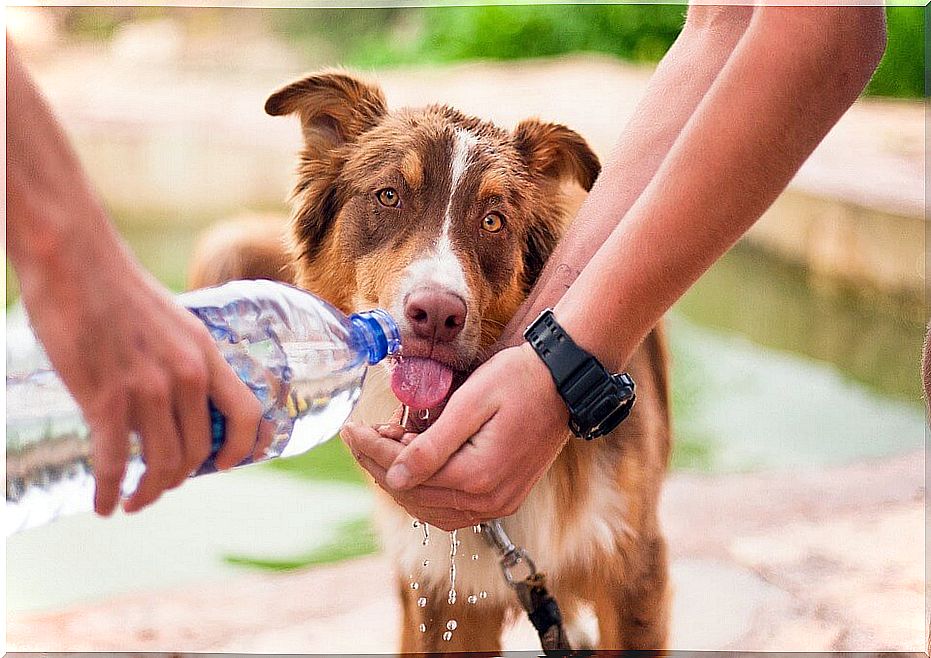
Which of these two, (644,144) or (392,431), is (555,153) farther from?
(392,431)

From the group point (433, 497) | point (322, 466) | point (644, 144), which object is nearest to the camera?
point (433, 497)

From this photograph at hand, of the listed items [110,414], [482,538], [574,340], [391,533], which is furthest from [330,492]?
[110,414]

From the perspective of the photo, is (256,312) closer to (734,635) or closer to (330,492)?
(330,492)

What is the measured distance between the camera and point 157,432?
74 centimetres

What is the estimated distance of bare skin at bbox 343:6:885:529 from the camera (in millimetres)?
1049

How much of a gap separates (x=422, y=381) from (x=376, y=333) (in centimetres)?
12

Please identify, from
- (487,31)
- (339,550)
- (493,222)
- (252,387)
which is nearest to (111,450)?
(252,387)

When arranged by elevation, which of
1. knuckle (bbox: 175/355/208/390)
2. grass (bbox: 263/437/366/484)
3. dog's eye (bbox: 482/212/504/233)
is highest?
knuckle (bbox: 175/355/208/390)

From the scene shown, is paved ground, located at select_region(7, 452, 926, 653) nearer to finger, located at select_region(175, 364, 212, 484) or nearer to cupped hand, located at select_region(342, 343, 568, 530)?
cupped hand, located at select_region(342, 343, 568, 530)

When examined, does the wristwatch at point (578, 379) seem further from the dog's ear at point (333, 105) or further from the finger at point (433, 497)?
the dog's ear at point (333, 105)

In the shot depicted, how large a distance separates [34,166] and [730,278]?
65.8 inches

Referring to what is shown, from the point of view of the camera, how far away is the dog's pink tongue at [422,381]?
126 cm

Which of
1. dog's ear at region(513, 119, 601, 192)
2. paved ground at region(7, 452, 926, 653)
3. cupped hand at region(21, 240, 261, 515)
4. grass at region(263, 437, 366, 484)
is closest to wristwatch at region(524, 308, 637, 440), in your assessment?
dog's ear at region(513, 119, 601, 192)

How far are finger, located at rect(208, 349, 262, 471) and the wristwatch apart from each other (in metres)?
0.41
